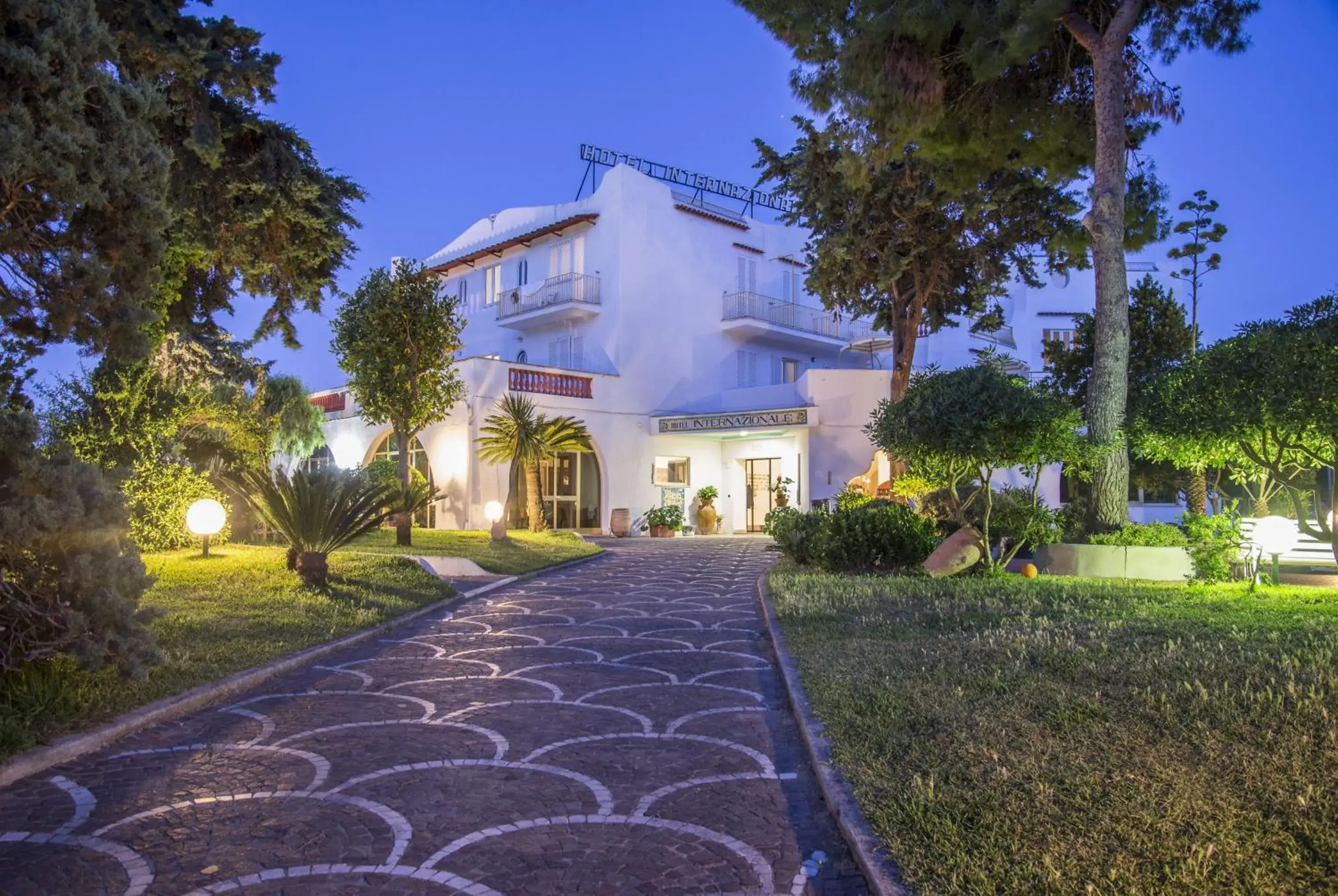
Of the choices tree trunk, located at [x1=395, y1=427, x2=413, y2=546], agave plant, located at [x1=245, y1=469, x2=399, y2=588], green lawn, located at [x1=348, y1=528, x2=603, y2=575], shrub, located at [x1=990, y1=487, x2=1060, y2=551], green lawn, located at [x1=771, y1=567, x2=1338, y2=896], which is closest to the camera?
green lawn, located at [x1=771, y1=567, x2=1338, y2=896]

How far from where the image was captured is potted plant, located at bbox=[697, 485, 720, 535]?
90.6 feet

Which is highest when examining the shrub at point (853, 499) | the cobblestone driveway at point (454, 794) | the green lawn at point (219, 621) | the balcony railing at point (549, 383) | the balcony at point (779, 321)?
the balcony at point (779, 321)

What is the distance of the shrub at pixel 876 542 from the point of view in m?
12.2

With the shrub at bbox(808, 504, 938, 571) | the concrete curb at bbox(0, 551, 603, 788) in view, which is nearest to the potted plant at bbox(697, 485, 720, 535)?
the shrub at bbox(808, 504, 938, 571)

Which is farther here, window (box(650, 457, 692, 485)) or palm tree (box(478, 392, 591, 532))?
window (box(650, 457, 692, 485))

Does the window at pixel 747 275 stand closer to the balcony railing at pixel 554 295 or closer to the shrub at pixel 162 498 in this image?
Answer: the balcony railing at pixel 554 295

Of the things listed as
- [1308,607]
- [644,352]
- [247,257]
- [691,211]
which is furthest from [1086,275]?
[247,257]

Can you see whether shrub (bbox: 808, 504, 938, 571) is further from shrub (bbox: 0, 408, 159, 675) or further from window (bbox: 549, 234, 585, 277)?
window (bbox: 549, 234, 585, 277)

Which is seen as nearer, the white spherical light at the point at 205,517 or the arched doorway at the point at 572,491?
the white spherical light at the point at 205,517

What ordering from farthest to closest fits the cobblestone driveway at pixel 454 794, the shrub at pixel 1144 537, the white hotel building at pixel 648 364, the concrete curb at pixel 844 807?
1. the white hotel building at pixel 648 364
2. the shrub at pixel 1144 537
3. the cobblestone driveway at pixel 454 794
4. the concrete curb at pixel 844 807

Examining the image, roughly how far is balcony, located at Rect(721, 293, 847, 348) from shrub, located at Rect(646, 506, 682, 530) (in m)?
6.81

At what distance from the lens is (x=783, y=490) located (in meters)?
26.5

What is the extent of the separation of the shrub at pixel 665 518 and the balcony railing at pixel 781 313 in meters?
6.99

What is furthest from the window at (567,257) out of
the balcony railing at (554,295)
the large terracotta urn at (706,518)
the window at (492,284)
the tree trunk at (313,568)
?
the tree trunk at (313,568)
